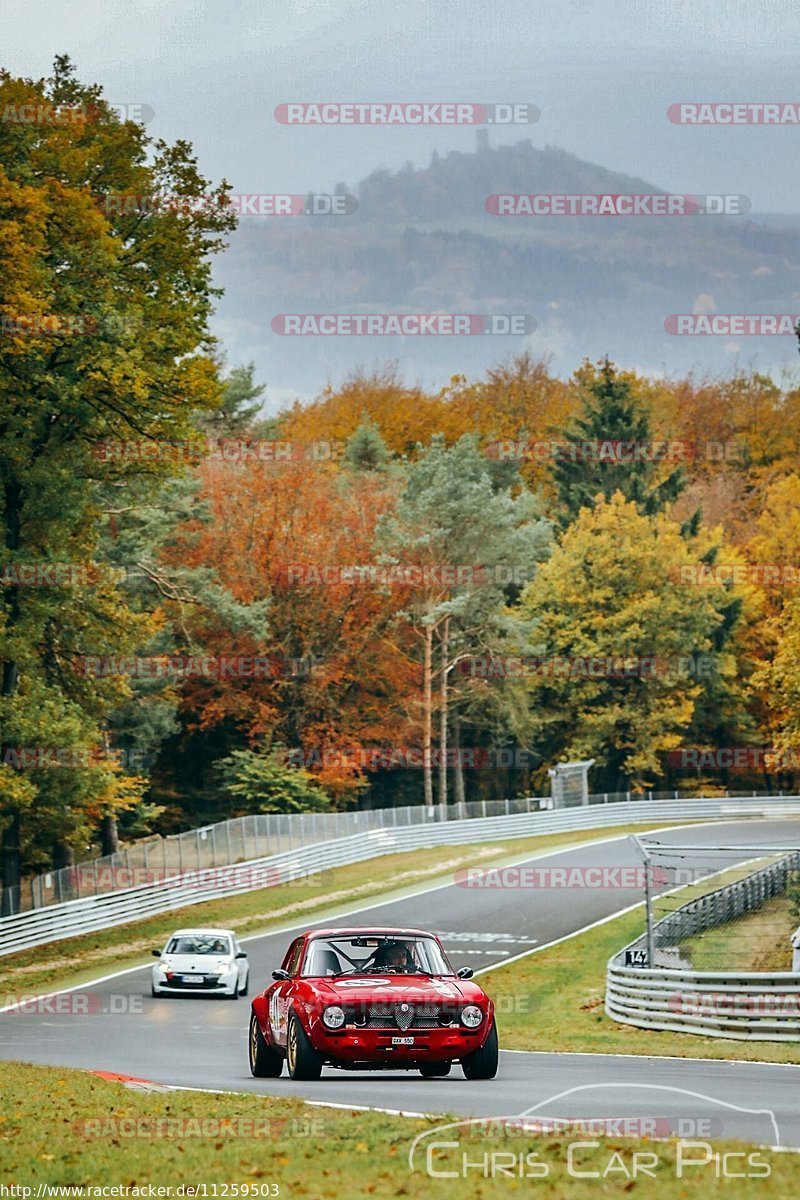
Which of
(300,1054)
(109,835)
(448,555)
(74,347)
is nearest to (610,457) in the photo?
(448,555)

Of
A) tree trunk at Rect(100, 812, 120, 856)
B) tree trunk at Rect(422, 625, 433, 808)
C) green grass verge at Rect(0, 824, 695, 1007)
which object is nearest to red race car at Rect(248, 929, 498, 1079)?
green grass verge at Rect(0, 824, 695, 1007)

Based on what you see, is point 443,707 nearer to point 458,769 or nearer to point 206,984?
point 458,769

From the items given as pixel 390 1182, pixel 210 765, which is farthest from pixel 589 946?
pixel 210 765

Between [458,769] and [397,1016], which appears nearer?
[397,1016]

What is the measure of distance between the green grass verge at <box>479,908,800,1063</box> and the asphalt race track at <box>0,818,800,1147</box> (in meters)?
0.80

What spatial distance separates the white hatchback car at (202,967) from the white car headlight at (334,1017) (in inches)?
659

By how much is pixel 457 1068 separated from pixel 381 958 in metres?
2.59

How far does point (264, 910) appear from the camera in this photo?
156ft

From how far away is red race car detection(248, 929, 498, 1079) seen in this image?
14922 millimetres

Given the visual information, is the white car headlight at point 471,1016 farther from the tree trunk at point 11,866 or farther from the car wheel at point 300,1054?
the tree trunk at point 11,866

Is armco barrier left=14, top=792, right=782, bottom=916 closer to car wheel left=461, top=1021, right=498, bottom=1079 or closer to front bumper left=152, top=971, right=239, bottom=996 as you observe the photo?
front bumper left=152, top=971, right=239, bottom=996

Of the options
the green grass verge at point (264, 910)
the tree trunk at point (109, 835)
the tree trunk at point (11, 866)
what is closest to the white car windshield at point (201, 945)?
the green grass verge at point (264, 910)

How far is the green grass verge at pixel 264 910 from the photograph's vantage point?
38.7m

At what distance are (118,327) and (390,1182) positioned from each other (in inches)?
1156
